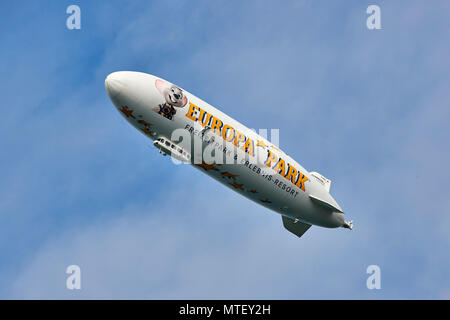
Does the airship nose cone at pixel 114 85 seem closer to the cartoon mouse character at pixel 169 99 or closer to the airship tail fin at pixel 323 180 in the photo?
the cartoon mouse character at pixel 169 99

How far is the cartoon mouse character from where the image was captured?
80562 mm

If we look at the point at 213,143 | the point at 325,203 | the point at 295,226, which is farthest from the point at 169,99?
the point at 295,226

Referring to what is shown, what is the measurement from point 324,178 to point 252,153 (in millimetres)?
14917

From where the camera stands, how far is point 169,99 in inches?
3187

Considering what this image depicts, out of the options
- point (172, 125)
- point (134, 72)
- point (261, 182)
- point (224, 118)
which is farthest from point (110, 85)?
point (261, 182)

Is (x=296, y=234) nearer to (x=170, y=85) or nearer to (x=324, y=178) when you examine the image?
(x=324, y=178)

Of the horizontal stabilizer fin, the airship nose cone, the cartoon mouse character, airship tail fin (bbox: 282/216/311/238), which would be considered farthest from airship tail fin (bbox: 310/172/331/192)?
the airship nose cone

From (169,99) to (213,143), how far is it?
7.26 metres

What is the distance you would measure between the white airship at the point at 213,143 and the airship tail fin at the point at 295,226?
6.28 m

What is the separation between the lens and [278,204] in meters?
89.6

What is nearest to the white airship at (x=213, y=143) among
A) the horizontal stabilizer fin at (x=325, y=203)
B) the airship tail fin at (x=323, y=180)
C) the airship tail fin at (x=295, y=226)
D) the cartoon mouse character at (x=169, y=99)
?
the cartoon mouse character at (x=169, y=99)

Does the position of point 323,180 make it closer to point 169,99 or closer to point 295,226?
point 295,226

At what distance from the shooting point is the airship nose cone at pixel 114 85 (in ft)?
263

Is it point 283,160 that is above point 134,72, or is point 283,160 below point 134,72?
below
